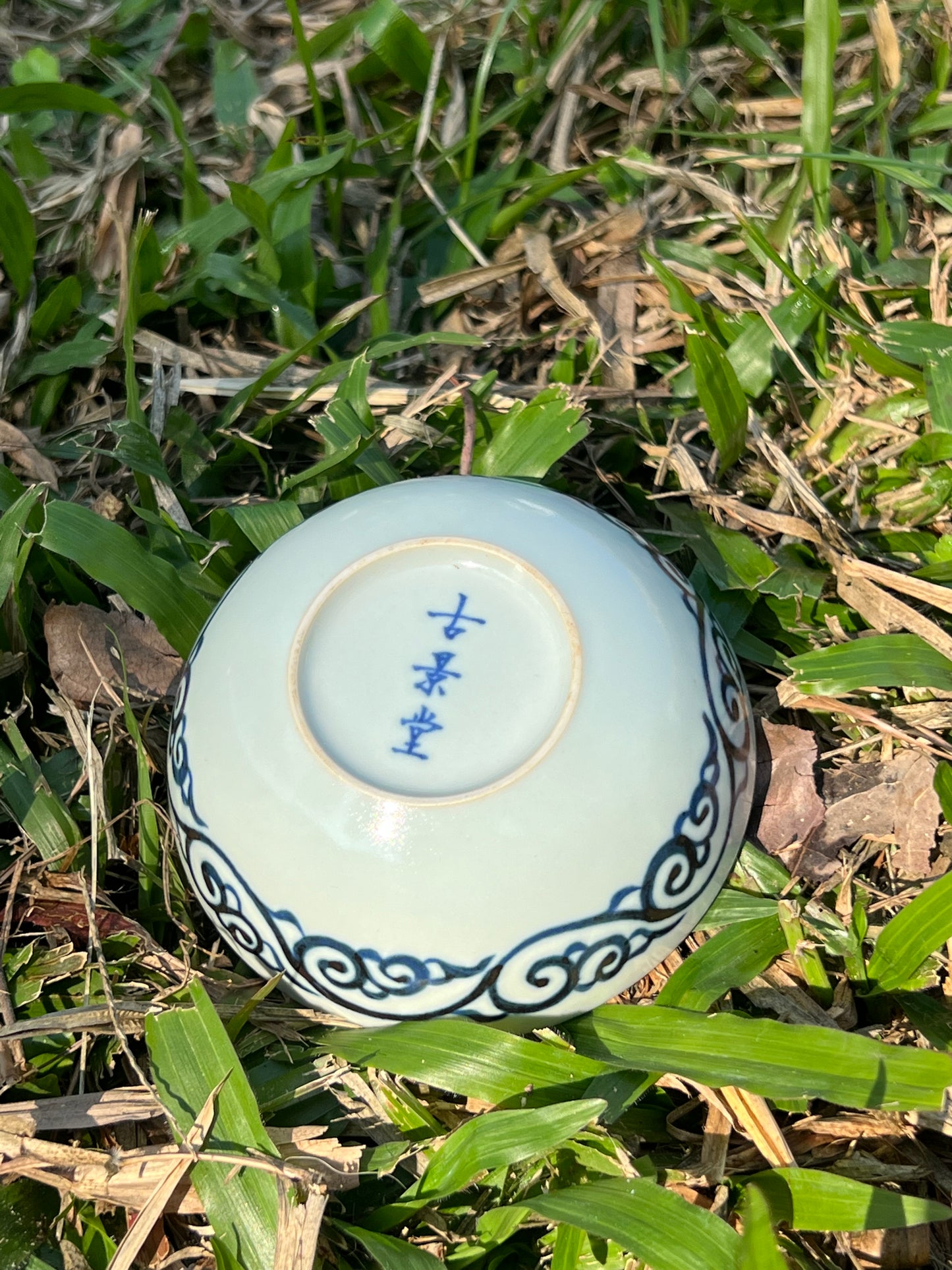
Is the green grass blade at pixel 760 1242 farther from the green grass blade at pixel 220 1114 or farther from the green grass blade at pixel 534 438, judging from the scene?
the green grass blade at pixel 534 438

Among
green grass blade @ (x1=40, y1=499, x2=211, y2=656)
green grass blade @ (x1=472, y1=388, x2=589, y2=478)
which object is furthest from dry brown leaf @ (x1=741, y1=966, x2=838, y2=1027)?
green grass blade @ (x1=40, y1=499, x2=211, y2=656)

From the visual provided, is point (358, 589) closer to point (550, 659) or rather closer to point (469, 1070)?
point (550, 659)

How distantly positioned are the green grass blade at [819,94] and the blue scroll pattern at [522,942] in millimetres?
1217

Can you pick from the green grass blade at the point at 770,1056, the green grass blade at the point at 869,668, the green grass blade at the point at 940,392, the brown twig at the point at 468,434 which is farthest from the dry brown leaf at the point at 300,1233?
the green grass blade at the point at 940,392

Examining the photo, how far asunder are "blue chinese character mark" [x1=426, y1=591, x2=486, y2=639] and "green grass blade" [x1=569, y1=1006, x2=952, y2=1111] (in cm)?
58

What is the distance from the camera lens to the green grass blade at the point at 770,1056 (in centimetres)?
145

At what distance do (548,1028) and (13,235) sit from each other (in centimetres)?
196

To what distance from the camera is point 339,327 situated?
8.00ft

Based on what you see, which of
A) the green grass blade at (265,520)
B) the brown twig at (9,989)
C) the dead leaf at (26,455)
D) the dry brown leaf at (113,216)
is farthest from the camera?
the dry brown leaf at (113,216)

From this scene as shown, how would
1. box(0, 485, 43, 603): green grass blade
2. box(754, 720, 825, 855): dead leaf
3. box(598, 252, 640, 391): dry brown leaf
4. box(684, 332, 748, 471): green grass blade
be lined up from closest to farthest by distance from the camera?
box(754, 720, 825, 855): dead leaf, box(0, 485, 43, 603): green grass blade, box(684, 332, 748, 471): green grass blade, box(598, 252, 640, 391): dry brown leaf

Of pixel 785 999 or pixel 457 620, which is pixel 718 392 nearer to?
pixel 457 620

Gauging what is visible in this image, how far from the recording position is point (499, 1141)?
151cm

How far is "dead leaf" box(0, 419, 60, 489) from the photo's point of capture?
90.6 inches

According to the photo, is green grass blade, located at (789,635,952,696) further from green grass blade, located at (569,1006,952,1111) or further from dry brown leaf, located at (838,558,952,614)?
green grass blade, located at (569,1006,952,1111)
